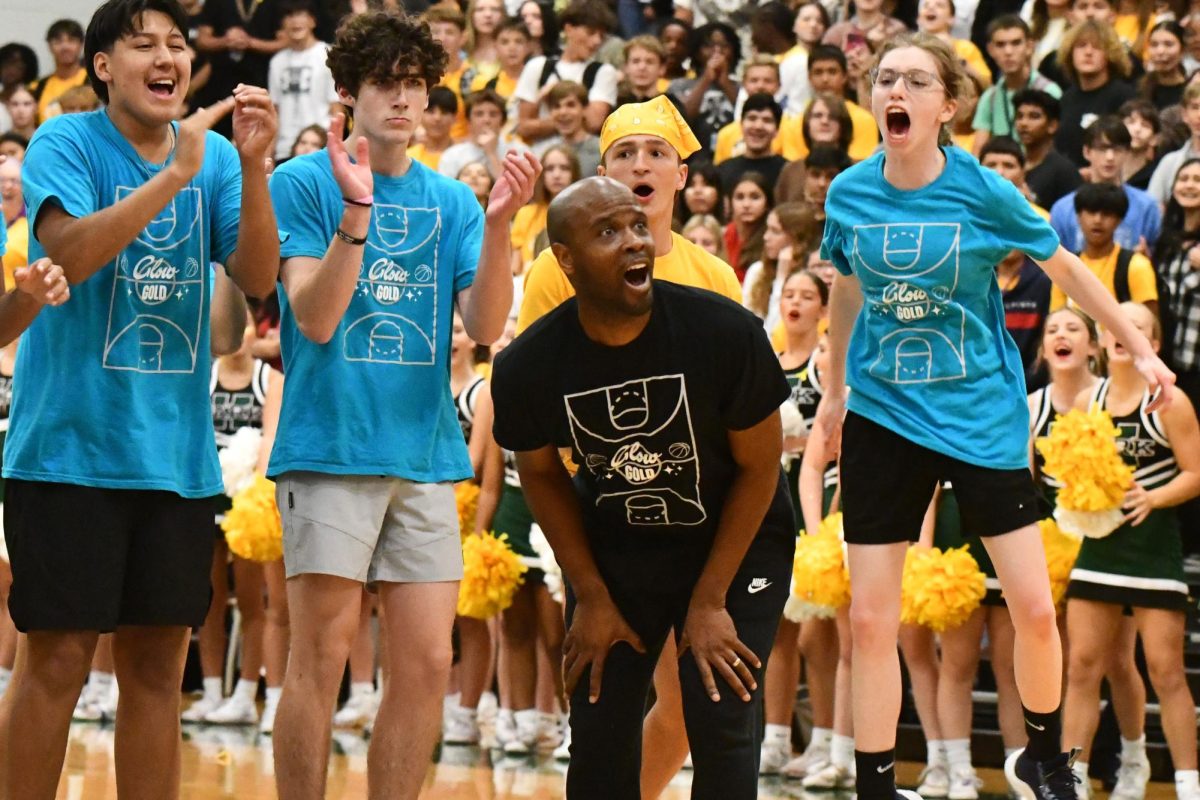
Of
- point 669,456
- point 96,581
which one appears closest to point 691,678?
point 669,456

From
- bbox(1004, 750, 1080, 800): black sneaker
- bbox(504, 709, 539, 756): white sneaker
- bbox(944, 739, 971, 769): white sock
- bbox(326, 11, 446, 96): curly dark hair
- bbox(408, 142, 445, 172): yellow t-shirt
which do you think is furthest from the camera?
bbox(408, 142, 445, 172): yellow t-shirt

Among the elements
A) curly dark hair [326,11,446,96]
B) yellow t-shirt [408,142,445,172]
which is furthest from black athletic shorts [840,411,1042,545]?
yellow t-shirt [408,142,445,172]

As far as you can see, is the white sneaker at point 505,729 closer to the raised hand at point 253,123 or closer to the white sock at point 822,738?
the white sock at point 822,738

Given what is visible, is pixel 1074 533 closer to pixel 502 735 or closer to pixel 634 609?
pixel 502 735

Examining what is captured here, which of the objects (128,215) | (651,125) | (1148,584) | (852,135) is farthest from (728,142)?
(128,215)

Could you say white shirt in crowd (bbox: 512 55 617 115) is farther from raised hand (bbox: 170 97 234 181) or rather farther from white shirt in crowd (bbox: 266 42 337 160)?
raised hand (bbox: 170 97 234 181)

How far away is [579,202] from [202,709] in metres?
5.96

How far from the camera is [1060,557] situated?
7438mm

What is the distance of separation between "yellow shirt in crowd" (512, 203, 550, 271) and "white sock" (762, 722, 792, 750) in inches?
160

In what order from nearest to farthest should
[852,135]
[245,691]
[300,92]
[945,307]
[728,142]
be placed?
[945,307], [245,691], [852,135], [728,142], [300,92]

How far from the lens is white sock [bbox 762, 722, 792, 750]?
7.92m

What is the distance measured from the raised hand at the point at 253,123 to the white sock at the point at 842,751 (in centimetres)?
441

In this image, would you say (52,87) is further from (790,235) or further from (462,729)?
(462,729)

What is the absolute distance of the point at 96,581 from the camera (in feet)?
13.7
